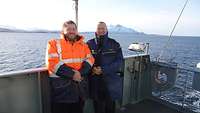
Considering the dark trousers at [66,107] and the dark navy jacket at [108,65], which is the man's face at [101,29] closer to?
the dark navy jacket at [108,65]

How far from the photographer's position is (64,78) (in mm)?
2730

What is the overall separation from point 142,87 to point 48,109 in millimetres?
2223

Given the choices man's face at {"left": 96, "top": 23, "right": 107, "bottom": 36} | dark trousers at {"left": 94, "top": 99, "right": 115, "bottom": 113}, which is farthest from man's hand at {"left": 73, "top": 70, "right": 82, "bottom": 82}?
dark trousers at {"left": 94, "top": 99, "right": 115, "bottom": 113}

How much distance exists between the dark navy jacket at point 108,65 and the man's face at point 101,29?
6 cm

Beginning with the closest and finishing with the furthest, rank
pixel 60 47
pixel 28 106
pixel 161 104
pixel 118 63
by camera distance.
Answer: pixel 60 47 → pixel 28 106 → pixel 118 63 → pixel 161 104

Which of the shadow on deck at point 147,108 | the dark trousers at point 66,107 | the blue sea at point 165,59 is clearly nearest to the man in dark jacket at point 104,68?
the dark trousers at point 66,107

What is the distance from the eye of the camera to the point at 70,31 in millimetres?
2723

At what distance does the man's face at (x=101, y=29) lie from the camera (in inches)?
122

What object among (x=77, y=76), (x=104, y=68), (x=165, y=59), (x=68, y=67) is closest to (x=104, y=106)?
(x=104, y=68)

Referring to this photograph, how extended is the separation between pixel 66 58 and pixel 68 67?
0.11 meters

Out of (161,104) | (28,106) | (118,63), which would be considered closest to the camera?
(28,106)

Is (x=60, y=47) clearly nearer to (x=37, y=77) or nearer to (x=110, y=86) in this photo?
(x=37, y=77)

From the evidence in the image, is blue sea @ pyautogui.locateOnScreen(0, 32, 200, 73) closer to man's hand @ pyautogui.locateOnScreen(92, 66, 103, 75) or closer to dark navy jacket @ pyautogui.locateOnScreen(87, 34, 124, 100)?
dark navy jacket @ pyautogui.locateOnScreen(87, 34, 124, 100)

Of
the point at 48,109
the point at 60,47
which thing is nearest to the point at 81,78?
the point at 60,47
